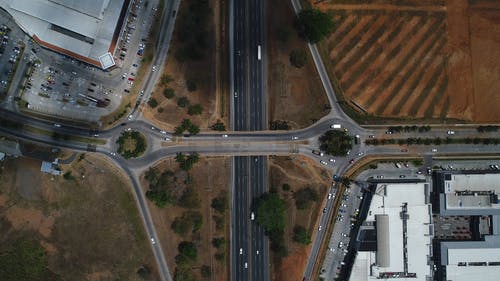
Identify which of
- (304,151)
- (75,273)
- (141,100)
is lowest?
(75,273)

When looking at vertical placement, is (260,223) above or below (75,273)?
above

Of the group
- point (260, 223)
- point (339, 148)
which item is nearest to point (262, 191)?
Answer: point (260, 223)

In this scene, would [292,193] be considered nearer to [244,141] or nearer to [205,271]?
[244,141]

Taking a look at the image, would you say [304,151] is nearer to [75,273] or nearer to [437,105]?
[437,105]

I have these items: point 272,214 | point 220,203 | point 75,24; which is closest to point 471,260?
point 272,214

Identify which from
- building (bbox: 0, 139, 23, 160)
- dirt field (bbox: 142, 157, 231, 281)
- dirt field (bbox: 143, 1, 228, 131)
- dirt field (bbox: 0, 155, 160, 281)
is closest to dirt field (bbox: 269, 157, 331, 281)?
dirt field (bbox: 142, 157, 231, 281)
